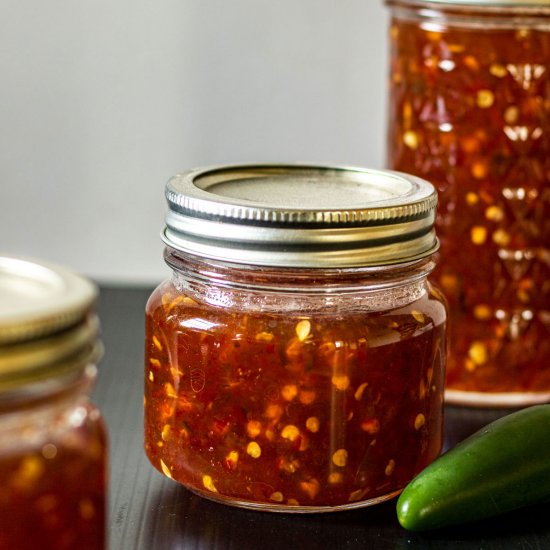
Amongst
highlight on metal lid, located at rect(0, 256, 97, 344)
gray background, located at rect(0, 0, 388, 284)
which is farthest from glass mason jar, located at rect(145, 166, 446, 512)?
gray background, located at rect(0, 0, 388, 284)

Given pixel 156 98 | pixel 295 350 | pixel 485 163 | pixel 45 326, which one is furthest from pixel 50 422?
pixel 156 98

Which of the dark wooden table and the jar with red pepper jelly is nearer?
the dark wooden table

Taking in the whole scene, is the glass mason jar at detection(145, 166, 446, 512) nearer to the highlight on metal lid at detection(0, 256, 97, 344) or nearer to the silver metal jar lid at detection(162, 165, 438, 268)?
the silver metal jar lid at detection(162, 165, 438, 268)

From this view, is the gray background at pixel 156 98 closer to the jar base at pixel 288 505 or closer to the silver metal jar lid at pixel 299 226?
the silver metal jar lid at pixel 299 226

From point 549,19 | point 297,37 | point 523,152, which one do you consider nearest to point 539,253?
point 523,152

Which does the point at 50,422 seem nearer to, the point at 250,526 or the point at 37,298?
the point at 37,298

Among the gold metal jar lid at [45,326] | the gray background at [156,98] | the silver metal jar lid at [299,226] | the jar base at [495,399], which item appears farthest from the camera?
the gray background at [156,98]

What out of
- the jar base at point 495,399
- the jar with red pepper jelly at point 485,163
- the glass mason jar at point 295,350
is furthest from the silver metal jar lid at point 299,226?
the jar base at point 495,399
